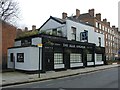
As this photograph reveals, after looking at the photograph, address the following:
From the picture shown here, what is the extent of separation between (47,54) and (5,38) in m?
9.42

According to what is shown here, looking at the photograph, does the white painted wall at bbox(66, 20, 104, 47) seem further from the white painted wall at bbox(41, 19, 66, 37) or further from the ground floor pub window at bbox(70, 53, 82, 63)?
the ground floor pub window at bbox(70, 53, 82, 63)

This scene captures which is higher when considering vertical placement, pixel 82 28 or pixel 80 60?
pixel 82 28

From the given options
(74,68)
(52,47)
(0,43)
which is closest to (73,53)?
(74,68)

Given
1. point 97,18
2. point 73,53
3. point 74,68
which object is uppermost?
point 97,18

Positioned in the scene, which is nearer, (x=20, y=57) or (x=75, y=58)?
(x=20, y=57)

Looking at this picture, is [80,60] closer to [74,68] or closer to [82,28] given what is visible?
[74,68]

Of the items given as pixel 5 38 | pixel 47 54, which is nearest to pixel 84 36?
pixel 47 54

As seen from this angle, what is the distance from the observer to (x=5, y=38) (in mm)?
31016

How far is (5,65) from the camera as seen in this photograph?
28.6m

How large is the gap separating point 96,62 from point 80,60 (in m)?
7.17

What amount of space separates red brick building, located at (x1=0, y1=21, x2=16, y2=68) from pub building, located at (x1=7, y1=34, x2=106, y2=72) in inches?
61.2

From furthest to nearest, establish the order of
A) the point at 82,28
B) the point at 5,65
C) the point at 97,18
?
the point at 97,18, the point at 82,28, the point at 5,65

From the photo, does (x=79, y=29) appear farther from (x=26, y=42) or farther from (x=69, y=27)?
(x=26, y=42)

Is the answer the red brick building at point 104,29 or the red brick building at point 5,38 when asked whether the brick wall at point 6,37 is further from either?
the red brick building at point 104,29
